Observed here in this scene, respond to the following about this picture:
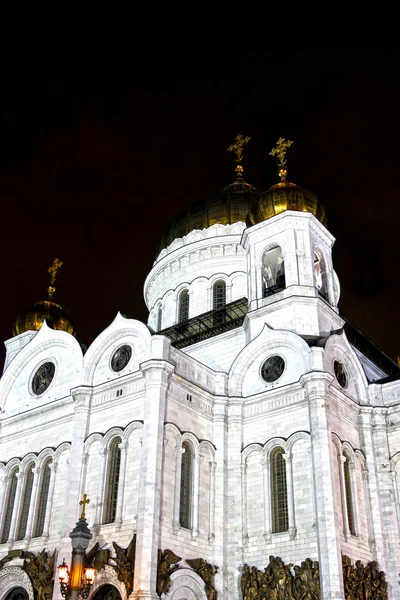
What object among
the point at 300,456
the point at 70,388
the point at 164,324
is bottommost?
the point at 300,456

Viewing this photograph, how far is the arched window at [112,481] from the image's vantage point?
21016 millimetres

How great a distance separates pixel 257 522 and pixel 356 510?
10.5 ft

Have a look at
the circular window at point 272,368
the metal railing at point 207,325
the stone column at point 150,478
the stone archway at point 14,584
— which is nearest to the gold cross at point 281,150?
the metal railing at point 207,325

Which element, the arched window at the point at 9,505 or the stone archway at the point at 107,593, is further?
the arched window at the point at 9,505

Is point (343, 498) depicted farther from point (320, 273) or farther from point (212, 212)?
point (212, 212)

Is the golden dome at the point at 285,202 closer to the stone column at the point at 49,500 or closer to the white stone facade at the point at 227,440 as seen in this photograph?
the white stone facade at the point at 227,440

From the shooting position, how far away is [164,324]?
105 ft

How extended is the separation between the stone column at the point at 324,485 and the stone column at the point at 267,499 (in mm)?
1888

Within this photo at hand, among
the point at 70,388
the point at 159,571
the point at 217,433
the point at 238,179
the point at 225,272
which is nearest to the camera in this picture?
the point at 159,571

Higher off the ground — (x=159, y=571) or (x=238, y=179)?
(x=238, y=179)

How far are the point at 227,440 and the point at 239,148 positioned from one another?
59.4 feet

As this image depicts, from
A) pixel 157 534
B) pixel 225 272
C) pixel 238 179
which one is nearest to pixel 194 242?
pixel 225 272

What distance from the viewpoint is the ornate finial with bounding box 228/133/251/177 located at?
35.5 meters

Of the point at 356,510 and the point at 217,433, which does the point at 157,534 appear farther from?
the point at 356,510
